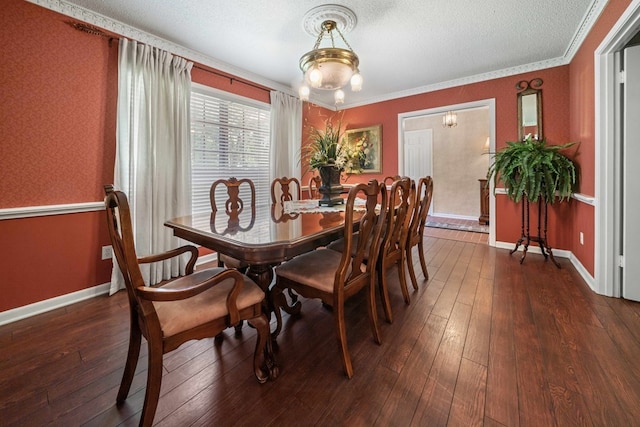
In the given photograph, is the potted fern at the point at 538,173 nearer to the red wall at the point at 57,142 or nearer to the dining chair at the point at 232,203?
the red wall at the point at 57,142

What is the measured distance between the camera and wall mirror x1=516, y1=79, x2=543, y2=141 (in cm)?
341

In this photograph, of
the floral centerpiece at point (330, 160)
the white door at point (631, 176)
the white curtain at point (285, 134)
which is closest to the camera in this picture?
the white door at point (631, 176)

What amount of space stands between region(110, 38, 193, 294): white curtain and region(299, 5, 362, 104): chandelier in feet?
4.70

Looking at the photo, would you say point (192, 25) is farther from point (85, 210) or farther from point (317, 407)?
point (317, 407)

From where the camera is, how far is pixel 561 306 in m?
2.05

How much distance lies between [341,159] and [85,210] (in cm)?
233

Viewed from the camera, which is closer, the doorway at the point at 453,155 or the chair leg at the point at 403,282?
the chair leg at the point at 403,282

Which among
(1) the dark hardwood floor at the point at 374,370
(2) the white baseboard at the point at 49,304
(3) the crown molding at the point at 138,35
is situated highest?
(3) the crown molding at the point at 138,35

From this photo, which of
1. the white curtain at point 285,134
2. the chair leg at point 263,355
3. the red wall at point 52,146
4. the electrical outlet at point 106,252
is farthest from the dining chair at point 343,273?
the white curtain at point 285,134

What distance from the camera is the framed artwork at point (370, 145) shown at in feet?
15.8

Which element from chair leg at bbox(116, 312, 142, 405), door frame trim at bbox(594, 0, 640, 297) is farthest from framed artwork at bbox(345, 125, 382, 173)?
chair leg at bbox(116, 312, 142, 405)

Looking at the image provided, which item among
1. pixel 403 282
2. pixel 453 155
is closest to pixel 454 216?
pixel 453 155

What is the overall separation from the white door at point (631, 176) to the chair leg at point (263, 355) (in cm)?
285

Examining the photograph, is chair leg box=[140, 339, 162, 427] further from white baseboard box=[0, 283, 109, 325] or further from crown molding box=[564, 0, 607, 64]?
→ crown molding box=[564, 0, 607, 64]
